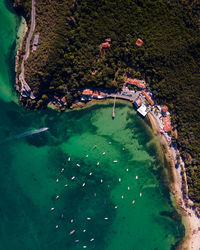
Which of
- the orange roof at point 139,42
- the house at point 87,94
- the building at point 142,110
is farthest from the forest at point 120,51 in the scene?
the building at point 142,110

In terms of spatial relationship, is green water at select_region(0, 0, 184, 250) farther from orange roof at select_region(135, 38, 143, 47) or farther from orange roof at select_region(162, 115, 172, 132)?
orange roof at select_region(135, 38, 143, 47)

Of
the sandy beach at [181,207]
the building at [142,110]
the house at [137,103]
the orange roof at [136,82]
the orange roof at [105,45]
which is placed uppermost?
the orange roof at [105,45]

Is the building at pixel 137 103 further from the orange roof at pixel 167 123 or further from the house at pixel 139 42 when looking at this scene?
the house at pixel 139 42

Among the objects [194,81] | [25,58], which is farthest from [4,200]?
[194,81]

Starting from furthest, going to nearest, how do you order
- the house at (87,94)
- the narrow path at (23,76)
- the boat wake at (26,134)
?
the boat wake at (26,134) < the house at (87,94) < the narrow path at (23,76)

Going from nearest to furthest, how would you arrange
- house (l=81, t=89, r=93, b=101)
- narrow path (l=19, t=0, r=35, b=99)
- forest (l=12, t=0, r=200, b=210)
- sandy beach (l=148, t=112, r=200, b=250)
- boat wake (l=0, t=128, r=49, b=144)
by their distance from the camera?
forest (l=12, t=0, r=200, b=210) < narrow path (l=19, t=0, r=35, b=99) < house (l=81, t=89, r=93, b=101) < boat wake (l=0, t=128, r=49, b=144) < sandy beach (l=148, t=112, r=200, b=250)

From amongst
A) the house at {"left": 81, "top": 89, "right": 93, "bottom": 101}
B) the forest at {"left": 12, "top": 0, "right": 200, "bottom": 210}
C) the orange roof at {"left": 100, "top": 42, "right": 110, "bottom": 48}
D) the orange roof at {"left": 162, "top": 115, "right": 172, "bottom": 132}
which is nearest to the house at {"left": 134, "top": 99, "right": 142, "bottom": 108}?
the forest at {"left": 12, "top": 0, "right": 200, "bottom": 210}
